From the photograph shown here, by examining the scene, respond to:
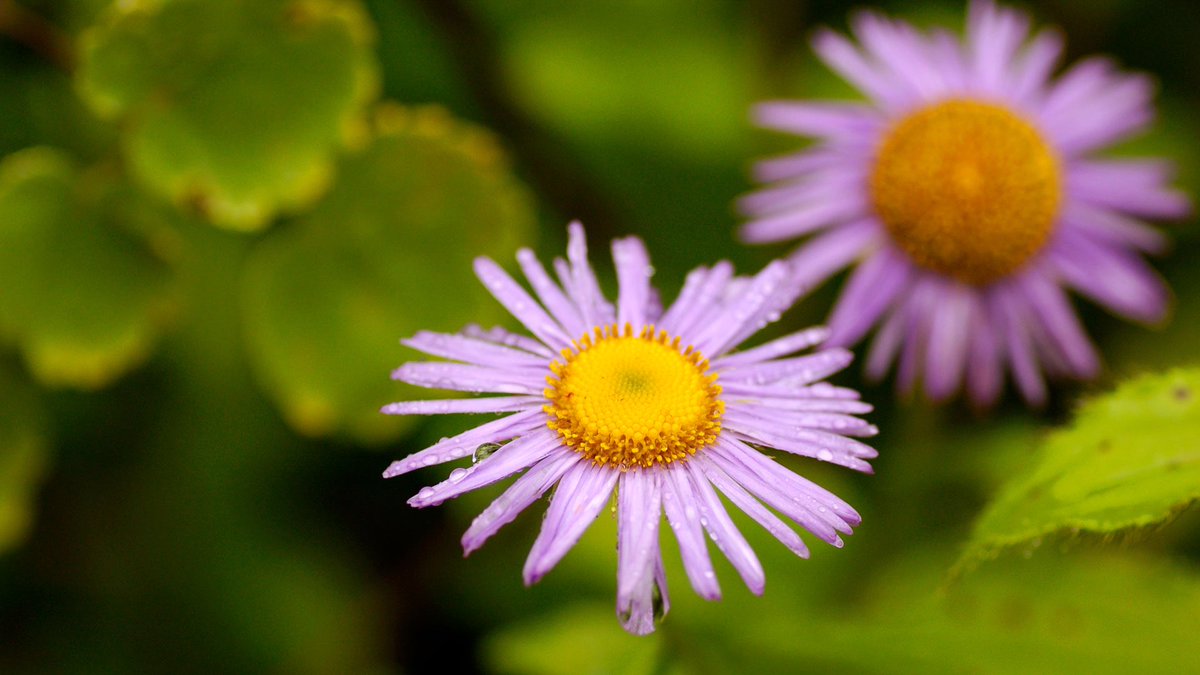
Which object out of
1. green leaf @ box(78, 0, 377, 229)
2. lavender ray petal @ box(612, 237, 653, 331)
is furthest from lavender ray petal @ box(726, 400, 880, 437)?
green leaf @ box(78, 0, 377, 229)

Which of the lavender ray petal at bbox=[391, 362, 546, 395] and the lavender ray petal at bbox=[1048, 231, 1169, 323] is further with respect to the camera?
the lavender ray petal at bbox=[1048, 231, 1169, 323]

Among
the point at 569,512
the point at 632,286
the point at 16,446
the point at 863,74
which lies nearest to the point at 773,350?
the point at 632,286

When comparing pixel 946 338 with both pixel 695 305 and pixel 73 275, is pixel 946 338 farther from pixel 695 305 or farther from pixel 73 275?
pixel 73 275

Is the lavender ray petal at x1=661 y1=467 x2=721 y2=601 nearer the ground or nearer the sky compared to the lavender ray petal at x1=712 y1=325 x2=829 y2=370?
nearer the ground

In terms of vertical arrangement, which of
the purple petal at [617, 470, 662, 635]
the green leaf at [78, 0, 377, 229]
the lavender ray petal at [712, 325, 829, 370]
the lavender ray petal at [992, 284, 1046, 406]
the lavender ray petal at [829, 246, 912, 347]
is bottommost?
the purple petal at [617, 470, 662, 635]

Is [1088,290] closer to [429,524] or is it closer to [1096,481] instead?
[1096,481]

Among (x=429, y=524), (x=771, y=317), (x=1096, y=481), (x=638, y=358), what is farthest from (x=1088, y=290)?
(x=429, y=524)

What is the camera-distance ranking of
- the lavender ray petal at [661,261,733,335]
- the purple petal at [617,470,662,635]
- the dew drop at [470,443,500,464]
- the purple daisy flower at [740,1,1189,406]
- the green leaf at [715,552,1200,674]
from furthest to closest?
the purple daisy flower at [740,1,1189,406] < the green leaf at [715,552,1200,674] < the lavender ray petal at [661,261,733,335] < the dew drop at [470,443,500,464] < the purple petal at [617,470,662,635]

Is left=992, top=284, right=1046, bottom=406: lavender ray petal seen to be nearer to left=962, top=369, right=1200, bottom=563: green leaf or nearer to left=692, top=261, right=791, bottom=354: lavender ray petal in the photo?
left=962, top=369, right=1200, bottom=563: green leaf
